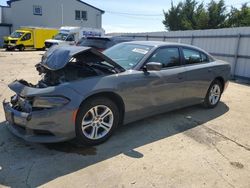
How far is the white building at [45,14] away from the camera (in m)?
34.6

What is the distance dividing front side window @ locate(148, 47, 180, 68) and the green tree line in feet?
102

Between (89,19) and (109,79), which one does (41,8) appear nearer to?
(89,19)

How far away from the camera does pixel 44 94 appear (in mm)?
3398

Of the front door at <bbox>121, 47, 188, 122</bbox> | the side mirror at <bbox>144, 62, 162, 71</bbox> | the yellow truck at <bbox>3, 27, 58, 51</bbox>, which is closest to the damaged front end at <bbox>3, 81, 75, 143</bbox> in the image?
the front door at <bbox>121, 47, 188, 122</bbox>

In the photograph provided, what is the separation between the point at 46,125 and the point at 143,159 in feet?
4.46

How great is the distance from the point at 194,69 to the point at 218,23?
33.2 m

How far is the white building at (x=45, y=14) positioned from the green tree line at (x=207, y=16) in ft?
43.1

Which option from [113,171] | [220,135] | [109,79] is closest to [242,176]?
[220,135]

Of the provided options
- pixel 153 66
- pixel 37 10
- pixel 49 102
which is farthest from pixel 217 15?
pixel 49 102

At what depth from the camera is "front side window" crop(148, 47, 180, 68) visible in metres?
4.59

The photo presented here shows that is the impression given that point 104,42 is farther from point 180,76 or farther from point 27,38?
point 27,38

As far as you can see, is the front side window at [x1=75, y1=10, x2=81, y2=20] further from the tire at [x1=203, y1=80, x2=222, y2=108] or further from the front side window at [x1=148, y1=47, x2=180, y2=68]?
the front side window at [x1=148, y1=47, x2=180, y2=68]

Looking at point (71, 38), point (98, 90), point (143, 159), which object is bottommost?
point (143, 159)

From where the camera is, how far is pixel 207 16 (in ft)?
115
